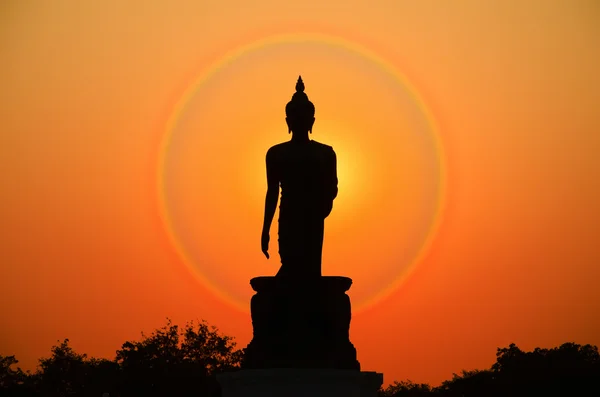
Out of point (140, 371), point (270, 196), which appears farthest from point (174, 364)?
point (270, 196)

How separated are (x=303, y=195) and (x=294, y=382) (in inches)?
155

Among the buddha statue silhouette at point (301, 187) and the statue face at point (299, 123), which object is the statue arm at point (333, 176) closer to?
the buddha statue silhouette at point (301, 187)

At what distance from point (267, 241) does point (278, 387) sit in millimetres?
3583

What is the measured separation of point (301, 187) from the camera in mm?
25703

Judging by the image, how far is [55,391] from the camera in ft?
382

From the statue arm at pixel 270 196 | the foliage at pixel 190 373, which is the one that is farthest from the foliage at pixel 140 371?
the statue arm at pixel 270 196

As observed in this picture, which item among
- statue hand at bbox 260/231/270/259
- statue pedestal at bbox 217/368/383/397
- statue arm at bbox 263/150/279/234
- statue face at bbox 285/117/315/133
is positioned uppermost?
statue face at bbox 285/117/315/133

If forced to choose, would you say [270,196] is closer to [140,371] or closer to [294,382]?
[294,382]

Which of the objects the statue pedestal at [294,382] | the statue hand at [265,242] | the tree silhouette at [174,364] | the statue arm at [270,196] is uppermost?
the tree silhouette at [174,364]

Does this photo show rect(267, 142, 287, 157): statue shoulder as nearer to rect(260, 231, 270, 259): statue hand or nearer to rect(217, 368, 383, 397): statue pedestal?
rect(260, 231, 270, 259): statue hand

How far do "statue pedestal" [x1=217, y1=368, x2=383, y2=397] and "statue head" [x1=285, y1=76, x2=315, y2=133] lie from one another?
4.71m

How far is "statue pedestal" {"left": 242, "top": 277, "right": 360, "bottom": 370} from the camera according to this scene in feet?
78.9

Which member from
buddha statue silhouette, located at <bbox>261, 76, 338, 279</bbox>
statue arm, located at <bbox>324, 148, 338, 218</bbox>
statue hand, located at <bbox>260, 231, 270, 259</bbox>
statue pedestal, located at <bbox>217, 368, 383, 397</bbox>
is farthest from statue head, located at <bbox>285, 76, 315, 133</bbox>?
statue pedestal, located at <bbox>217, 368, 383, 397</bbox>

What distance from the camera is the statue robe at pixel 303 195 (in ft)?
83.9
